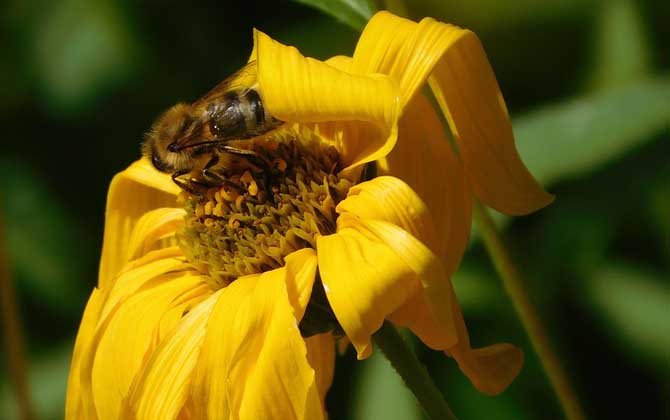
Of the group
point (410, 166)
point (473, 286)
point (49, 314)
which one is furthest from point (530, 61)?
point (410, 166)

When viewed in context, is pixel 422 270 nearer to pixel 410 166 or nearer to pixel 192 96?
pixel 410 166

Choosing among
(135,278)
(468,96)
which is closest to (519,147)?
(468,96)

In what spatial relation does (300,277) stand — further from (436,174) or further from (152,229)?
(152,229)

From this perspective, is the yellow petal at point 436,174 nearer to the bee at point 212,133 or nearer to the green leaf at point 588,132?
the bee at point 212,133

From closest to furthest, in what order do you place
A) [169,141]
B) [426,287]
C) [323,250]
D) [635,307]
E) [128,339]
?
[426,287] → [323,250] → [128,339] → [169,141] → [635,307]

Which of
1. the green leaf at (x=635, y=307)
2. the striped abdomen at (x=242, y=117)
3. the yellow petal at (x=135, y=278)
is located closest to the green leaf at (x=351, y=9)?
Result: the striped abdomen at (x=242, y=117)

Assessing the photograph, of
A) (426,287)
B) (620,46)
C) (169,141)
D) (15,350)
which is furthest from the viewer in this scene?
(620,46)
